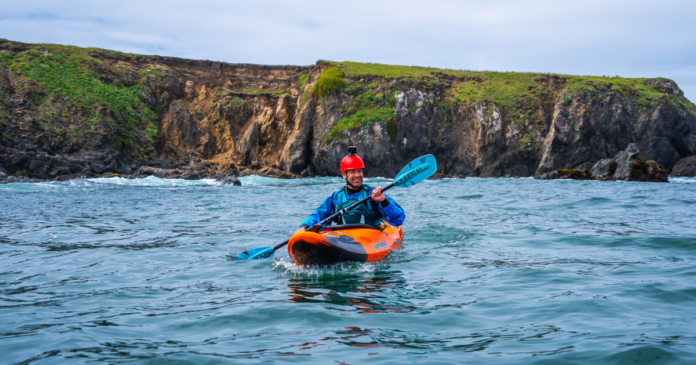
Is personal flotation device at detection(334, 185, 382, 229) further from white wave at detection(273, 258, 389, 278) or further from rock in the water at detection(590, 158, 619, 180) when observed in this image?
rock in the water at detection(590, 158, 619, 180)

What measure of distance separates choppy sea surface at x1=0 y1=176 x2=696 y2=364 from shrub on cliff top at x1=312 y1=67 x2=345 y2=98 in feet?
125

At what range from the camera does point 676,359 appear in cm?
241

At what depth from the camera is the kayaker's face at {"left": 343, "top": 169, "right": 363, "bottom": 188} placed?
6.42 meters

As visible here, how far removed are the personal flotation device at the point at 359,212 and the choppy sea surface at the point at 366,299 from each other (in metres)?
0.74

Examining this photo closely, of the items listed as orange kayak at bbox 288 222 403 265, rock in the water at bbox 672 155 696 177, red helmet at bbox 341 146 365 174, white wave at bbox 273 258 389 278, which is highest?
rock in the water at bbox 672 155 696 177

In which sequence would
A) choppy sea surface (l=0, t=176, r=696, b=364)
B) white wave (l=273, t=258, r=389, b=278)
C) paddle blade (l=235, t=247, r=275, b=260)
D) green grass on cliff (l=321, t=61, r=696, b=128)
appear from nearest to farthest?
choppy sea surface (l=0, t=176, r=696, b=364) < white wave (l=273, t=258, r=389, b=278) < paddle blade (l=235, t=247, r=275, b=260) < green grass on cliff (l=321, t=61, r=696, b=128)

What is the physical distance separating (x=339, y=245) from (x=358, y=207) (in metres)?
1.30

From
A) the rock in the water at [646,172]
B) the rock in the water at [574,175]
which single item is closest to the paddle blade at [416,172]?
the rock in the water at [646,172]

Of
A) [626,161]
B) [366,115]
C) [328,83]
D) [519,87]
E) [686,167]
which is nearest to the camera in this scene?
[626,161]

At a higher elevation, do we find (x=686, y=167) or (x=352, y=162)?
(x=686, y=167)

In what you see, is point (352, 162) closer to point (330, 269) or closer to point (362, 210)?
point (362, 210)

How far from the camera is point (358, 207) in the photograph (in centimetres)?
645

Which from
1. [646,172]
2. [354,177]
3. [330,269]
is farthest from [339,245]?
[646,172]

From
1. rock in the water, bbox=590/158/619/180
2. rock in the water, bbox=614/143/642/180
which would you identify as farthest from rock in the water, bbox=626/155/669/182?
rock in the water, bbox=590/158/619/180
